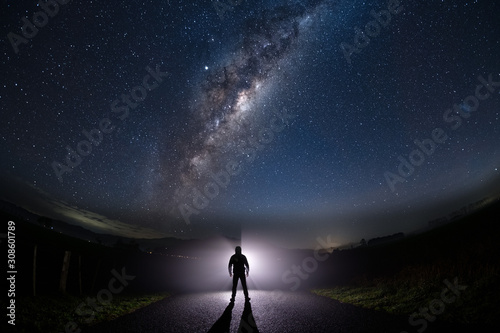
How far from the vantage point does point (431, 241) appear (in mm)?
10625

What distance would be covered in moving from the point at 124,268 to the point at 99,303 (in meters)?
4.84

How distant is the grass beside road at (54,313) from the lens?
4625 mm

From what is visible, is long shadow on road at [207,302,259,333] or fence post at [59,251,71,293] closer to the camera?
long shadow on road at [207,302,259,333]

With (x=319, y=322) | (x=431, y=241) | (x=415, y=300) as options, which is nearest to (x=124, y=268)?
(x=319, y=322)

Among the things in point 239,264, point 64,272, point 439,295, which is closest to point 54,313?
point 64,272

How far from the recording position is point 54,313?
541 centimetres

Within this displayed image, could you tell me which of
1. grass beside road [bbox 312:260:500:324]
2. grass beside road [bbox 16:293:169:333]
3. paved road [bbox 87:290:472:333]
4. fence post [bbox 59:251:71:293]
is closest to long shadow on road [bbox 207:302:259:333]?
paved road [bbox 87:290:472:333]

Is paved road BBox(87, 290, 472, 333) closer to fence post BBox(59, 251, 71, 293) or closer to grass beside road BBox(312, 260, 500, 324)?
grass beside road BBox(312, 260, 500, 324)

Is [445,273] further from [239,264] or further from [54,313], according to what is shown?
[54,313]

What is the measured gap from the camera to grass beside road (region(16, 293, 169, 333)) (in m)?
4.63

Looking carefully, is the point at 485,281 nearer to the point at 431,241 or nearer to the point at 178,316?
the point at 431,241

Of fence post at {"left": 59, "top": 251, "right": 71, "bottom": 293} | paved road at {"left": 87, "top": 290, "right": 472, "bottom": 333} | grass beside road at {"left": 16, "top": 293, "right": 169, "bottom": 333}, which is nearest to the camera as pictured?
grass beside road at {"left": 16, "top": 293, "right": 169, "bottom": 333}

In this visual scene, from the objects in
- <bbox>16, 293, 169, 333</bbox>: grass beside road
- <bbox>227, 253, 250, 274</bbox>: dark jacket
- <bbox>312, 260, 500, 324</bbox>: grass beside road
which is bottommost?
<bbox>312, 260, 500, 324</bbox>: grass beside road

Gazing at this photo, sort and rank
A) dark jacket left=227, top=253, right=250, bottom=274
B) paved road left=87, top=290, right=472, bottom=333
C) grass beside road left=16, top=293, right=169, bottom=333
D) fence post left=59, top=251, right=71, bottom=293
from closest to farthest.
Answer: grass beside road left=16, top=293, right=169, bottom=333 < paved road left=87, top=290, right=472, bottom=333 < fence post left=59, top=251, right=71, bottom=293 < dark jacket left=227, top=253, right=250, bottom=274
